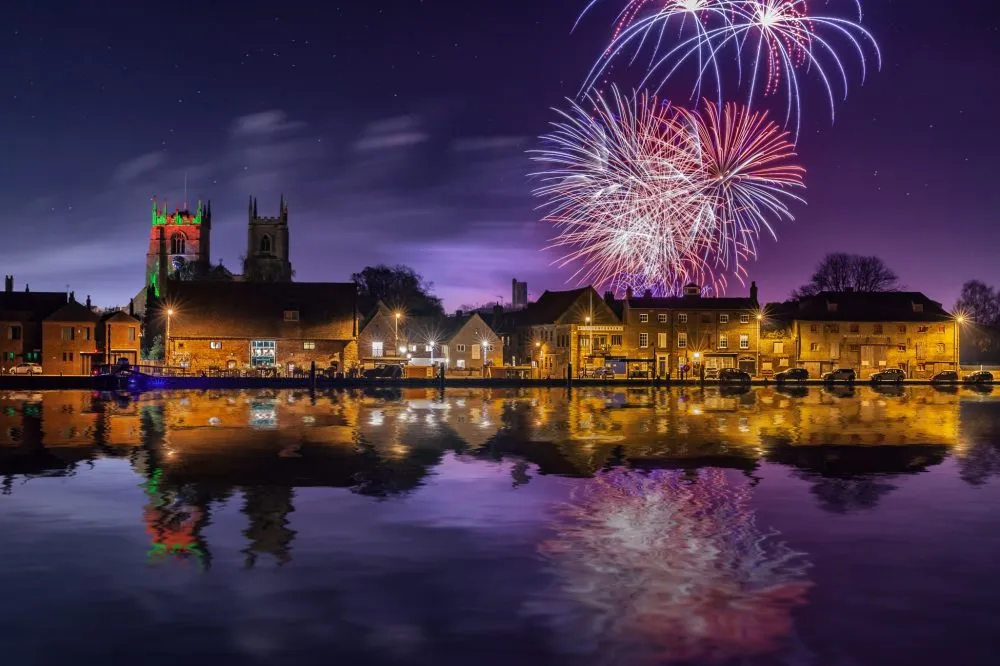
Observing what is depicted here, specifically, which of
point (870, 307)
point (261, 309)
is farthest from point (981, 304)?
point (261, 309)

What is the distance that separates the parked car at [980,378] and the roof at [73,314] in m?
84.6

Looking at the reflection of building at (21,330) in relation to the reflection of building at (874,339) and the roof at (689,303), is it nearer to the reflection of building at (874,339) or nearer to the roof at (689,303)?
the roof at (689,303)

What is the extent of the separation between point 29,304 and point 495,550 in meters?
88.6

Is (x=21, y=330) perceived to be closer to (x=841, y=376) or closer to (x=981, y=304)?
(x=841, y=376)

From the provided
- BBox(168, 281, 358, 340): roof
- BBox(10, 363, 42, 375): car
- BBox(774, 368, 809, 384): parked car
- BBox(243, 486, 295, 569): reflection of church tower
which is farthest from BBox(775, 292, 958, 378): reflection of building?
BBox(243, 486, 295, 569): reflection of church tower

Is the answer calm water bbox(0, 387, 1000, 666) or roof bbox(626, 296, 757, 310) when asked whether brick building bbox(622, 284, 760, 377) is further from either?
calm water bbox(0, 387, 1000, 666)

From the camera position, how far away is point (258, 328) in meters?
83.1

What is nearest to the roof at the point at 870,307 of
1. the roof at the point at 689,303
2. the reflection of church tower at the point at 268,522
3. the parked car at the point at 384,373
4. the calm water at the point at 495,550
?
the roof at the point at 689,303

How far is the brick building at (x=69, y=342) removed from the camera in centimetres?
8656

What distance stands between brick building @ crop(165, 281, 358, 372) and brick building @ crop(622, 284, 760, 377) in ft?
95.1

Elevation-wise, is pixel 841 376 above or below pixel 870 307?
below

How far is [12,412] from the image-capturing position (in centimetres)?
4209

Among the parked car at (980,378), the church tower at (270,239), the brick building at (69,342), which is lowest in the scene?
the parked car at (980,378)

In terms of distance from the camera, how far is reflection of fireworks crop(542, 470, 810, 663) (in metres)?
10.6
